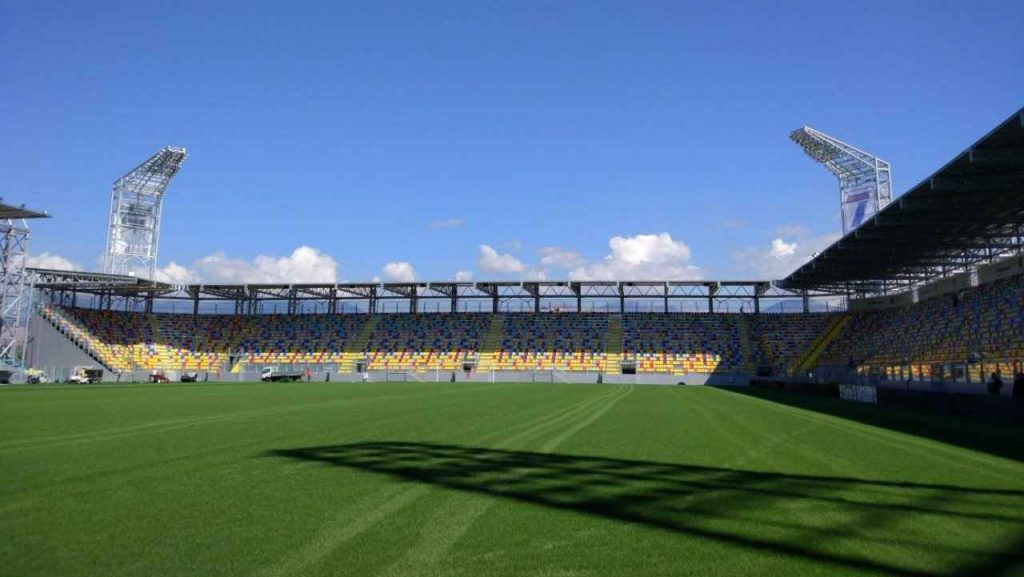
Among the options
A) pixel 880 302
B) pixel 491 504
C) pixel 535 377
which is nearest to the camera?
pixel 491 504

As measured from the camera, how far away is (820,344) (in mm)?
57156

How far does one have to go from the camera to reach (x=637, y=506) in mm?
6801

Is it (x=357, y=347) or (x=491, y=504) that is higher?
(x=357, y=347)

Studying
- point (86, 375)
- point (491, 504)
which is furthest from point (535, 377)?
point (491, 504)

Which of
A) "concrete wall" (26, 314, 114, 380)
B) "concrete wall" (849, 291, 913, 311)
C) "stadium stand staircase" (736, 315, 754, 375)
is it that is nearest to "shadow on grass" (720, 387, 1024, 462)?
"concrete wall" (849, 291, 913, 311)

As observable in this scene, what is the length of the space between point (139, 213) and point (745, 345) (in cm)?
5901

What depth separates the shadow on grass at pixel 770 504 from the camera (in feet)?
17.4

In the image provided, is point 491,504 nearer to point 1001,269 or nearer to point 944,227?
point 944,227

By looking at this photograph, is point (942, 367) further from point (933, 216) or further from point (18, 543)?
point (18, 543)

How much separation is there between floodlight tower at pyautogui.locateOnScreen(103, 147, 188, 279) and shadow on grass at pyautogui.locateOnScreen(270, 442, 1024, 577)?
5806cm

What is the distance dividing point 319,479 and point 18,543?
3.31 metres

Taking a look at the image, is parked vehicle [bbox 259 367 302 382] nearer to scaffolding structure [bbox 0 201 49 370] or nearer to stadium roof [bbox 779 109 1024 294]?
scaffolding structure [bbox 0 201 49 370]

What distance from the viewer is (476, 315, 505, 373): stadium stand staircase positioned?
2441 inches

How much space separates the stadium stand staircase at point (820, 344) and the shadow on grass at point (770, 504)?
48.8 metres
